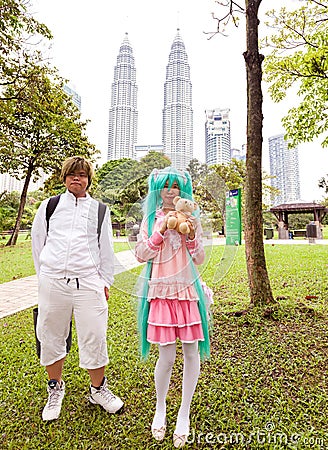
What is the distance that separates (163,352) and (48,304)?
2.44 feet

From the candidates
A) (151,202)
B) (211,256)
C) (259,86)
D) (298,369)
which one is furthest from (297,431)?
(259,86)

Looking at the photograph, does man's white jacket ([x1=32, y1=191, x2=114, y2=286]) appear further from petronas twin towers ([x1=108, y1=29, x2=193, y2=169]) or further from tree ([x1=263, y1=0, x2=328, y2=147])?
tree ([x1=263, y1=0, x2=328, y2=147])

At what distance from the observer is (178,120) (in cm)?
222

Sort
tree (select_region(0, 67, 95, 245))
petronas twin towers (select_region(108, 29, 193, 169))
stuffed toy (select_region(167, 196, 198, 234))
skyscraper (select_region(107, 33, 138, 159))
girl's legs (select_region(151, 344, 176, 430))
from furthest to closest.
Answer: tree (select_region(0, 67, 95, 245))
skyscraper (select_region(107, 33, 138, 159))
petronas twin towers (select_region(108, 29, 193, 169))
girl's legs (select_region(151, 344, 176, 430))
stuffed toy (select_region(167, 196, 198, 234))

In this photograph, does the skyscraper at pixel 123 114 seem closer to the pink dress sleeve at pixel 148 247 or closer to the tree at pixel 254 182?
the pink dress sleeve at pixel 148 247

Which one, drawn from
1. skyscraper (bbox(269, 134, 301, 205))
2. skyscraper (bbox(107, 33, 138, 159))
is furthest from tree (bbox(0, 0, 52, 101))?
skyscraper (bbox(269, 134, 301, 205))

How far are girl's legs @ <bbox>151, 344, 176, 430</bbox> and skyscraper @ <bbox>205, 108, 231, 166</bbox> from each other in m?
1.10

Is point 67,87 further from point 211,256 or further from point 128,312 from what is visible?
point 211,256

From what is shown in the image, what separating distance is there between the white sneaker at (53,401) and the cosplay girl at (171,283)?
69 cm

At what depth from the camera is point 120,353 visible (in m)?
2.95

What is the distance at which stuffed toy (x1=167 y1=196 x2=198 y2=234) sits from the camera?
5.23 feet

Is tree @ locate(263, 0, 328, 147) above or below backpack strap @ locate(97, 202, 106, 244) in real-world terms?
above

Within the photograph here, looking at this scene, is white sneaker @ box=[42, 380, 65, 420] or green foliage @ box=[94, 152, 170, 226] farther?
white sneaker @ box=[42, 380, 65, 420]

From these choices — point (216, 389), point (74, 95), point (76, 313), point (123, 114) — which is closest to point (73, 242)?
point (76, 313)
